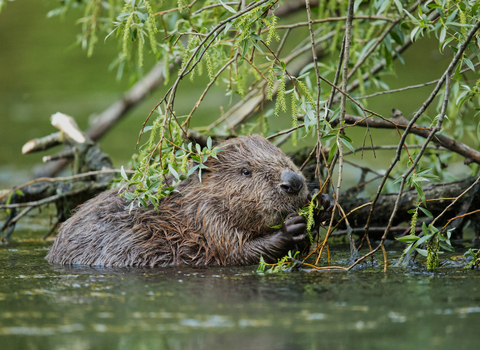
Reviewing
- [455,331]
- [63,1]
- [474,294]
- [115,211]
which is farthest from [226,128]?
[455,331]

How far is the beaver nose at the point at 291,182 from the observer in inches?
117

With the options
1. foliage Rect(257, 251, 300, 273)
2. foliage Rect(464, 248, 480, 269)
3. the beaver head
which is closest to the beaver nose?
the beaver head

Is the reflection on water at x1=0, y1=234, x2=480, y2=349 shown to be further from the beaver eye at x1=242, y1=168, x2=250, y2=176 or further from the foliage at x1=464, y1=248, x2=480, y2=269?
the beaver eye at x1=242, y1=168, x2=250, y2=176

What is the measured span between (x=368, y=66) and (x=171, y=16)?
153 centimetres

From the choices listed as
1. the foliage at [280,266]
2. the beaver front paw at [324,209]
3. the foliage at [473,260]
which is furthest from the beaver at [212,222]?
the foliage at [473,260]

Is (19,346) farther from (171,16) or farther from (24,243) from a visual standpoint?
(171,16)

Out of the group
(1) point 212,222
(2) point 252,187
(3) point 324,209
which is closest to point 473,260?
(3) point 324,209

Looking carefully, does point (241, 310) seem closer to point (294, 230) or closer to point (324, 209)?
point (294, 230)

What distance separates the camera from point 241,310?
1996mm

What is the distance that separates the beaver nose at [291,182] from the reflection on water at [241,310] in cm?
49

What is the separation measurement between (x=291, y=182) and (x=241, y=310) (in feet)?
3.59

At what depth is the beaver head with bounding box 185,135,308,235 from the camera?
3025 mm

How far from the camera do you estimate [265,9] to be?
2.66 metres

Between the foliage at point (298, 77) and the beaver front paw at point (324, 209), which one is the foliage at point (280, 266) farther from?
the beaver front paw at point (324, 209)
